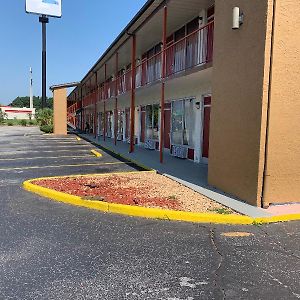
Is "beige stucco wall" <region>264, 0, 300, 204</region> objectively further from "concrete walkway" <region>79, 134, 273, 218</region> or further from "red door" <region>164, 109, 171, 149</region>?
"red door" <region>164, 109, 171, 149</region>

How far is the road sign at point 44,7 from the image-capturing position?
61.8m

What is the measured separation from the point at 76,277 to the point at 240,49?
566 cm

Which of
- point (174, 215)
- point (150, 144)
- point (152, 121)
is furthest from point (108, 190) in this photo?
point (152, 121)

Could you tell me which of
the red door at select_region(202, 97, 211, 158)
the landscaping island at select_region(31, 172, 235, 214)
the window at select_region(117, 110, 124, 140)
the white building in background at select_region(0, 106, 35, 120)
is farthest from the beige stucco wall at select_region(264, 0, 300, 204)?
the white building in background at select_region(0, 106, 35, 120)

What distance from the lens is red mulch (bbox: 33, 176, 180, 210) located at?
22.2ft

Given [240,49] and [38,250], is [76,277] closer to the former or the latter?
[38,250]

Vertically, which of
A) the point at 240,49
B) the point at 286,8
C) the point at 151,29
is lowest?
the point at 240,49

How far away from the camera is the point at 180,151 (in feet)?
48.3

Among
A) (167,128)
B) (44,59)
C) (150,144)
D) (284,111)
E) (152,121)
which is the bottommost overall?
(150,144)

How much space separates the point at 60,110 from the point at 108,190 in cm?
3004

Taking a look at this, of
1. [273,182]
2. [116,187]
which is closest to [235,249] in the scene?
[273,182]

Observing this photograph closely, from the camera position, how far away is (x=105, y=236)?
5031mm

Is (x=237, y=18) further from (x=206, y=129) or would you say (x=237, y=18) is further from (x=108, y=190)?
(x=206, y=129)

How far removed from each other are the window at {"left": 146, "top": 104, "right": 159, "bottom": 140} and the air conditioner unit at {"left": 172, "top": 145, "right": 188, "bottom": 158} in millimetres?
3416
